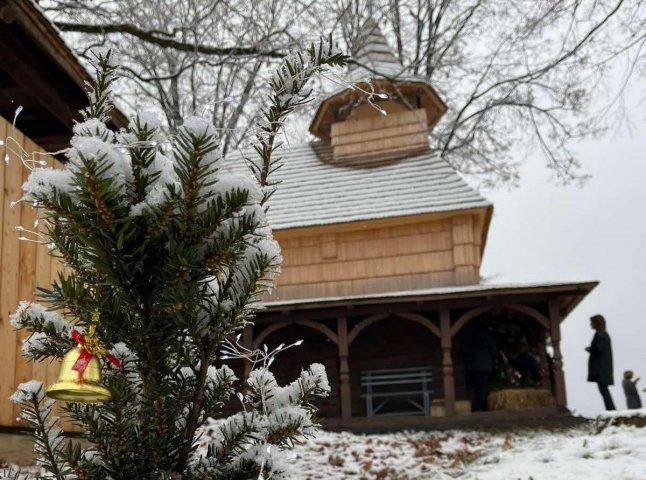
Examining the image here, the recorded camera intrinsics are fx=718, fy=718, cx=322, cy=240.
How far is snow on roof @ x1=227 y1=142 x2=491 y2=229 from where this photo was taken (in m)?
16.4

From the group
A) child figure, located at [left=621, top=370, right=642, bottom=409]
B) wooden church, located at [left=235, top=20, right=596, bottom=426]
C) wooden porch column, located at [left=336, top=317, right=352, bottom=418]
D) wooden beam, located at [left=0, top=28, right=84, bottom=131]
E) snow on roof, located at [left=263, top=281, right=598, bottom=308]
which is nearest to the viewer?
wooden beam, located at [left=0, top=28, right=84, bottom=131]

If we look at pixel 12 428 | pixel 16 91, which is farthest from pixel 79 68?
pixel 12 428

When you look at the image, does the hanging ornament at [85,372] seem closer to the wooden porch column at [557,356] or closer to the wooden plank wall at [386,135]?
the wooden porch column at [557,356]

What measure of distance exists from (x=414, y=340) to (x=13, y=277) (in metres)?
10.6

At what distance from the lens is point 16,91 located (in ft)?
25.3

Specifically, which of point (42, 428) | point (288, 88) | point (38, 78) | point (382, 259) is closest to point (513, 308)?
point (382, 259)

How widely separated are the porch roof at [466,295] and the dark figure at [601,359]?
0.69m

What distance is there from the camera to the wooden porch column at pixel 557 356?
1346cm

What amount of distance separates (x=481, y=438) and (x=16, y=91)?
8.72 metres

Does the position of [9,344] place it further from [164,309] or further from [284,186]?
[284,186]

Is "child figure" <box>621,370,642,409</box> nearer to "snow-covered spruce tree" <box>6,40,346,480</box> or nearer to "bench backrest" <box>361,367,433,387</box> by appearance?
"bench backrest" <box>361,367,433,387</box>

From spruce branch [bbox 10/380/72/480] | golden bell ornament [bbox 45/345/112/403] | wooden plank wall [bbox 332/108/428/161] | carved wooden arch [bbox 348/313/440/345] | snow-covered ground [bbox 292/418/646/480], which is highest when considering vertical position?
wooden plank wall [bbox 332/108/428/161]

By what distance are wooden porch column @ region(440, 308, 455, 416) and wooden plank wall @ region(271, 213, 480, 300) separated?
153 cm

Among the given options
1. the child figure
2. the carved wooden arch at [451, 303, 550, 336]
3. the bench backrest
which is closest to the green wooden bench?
the bench backrest
